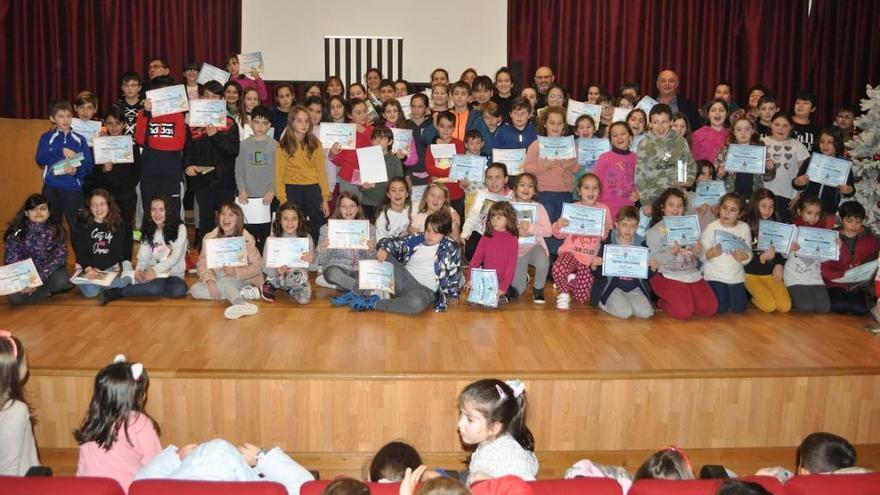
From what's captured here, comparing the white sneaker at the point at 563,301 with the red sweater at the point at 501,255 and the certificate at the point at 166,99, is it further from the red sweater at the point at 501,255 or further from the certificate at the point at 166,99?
the certificate at the point at 166,99

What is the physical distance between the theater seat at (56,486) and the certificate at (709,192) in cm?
560

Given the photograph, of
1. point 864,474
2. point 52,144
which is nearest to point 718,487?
point 864,474

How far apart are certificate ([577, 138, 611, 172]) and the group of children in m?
3.77

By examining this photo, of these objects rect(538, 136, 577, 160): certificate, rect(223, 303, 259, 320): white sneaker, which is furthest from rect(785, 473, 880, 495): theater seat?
rect(538, 136, 577, 160): certificate

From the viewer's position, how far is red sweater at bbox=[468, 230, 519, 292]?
6316mm

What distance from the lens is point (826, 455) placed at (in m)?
3.22

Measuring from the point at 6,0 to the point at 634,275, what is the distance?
897 centimetres

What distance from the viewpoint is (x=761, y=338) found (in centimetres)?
559

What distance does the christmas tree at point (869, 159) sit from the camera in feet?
21.8

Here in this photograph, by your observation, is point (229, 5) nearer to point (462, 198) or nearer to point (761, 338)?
point (462, 198)

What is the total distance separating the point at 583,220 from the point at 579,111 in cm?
151

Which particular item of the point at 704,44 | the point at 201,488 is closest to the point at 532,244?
the point at 201,488

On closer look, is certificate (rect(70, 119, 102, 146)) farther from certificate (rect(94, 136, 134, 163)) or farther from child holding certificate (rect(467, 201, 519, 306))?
child holding certificate (rect(467, 201, 519, 306))

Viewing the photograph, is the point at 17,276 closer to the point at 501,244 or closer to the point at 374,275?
the point at 374,275
